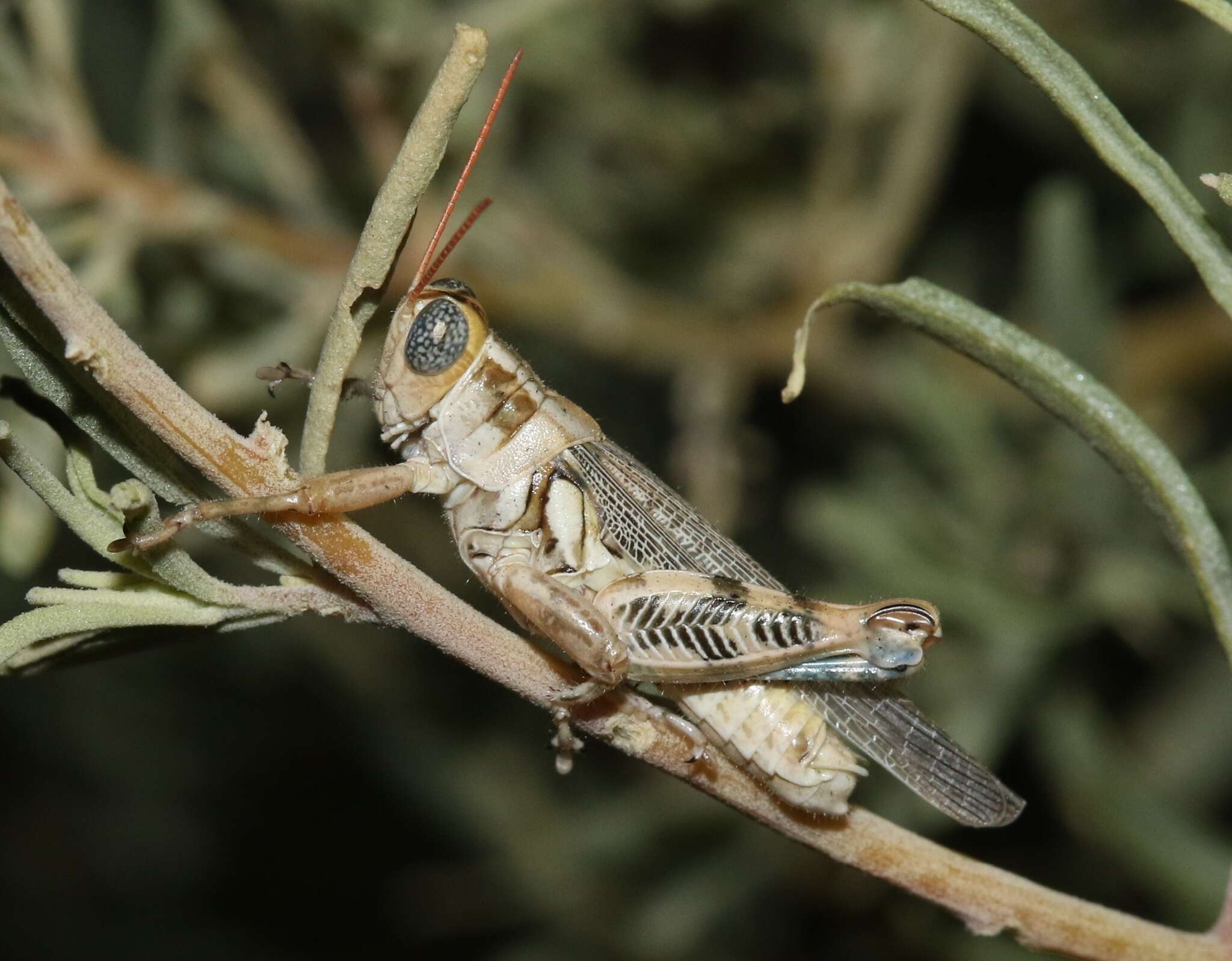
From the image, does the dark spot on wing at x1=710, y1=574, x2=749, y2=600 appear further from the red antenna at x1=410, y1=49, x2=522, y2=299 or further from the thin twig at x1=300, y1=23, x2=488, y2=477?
the thin twig at x1=300, y1=23, x2=488, y2=477

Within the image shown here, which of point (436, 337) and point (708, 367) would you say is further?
point (708, 367)

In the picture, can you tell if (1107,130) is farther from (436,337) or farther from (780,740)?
(436,337)

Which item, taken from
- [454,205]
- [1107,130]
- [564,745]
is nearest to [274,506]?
[564,745]

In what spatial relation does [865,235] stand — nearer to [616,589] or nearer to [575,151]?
[575,151]

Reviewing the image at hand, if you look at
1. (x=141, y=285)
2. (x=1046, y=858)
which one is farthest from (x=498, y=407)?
(x=1046, y=858)

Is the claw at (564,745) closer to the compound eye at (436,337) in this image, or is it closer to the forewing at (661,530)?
the forewing at (661,530)

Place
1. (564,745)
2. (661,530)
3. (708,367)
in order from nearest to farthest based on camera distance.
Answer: (564,745), (661,530), (708,367)

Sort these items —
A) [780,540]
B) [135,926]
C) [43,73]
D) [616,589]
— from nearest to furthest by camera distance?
[616,589] → [43,73] → [780,540] → [135,926]
